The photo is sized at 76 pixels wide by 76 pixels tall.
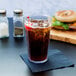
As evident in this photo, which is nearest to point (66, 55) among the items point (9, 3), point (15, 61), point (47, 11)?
point (15, 61)

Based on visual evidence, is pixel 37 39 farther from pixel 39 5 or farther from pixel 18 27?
pixel 39 5

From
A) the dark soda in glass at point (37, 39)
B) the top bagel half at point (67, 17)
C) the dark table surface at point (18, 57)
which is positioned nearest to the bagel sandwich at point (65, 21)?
the top bagel half at point (67, 17)

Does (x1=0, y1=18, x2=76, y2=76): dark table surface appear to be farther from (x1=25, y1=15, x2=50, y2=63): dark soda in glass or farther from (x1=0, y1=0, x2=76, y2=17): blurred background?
(x1=0, y1=0, x2=76, y2=17): blurred background

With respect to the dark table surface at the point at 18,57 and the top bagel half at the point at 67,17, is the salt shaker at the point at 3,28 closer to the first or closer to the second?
the dark table surface at the point at 18,57

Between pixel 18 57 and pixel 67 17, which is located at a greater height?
pixel 67 17

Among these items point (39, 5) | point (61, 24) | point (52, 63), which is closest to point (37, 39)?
point (52, 63)

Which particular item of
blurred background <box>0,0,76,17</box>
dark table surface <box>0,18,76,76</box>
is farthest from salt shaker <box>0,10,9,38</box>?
blurred background <box>0,0,76,17</box>

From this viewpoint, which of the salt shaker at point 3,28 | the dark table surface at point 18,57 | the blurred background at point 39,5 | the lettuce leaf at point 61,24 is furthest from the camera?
the blurred background at point 39,5
